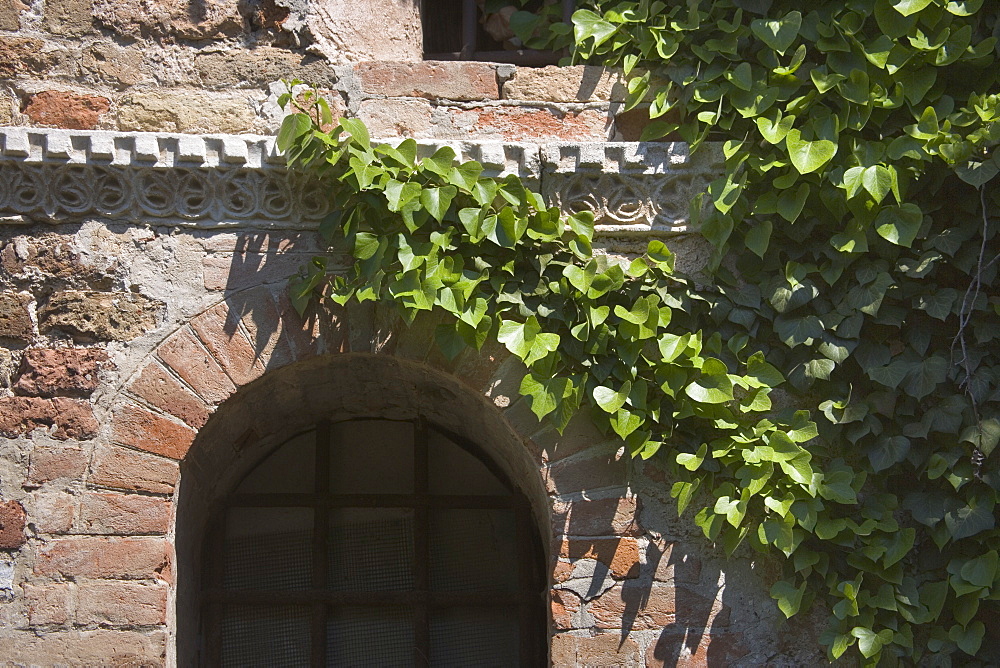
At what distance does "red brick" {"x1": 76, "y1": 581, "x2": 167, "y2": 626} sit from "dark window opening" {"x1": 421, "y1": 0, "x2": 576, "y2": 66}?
1893mm

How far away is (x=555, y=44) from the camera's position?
9.81 ft

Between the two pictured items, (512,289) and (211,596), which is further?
(211,596)

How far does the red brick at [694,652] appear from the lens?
253cm

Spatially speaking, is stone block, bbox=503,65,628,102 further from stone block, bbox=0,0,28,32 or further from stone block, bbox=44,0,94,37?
stone block, bbox=0,0,28,32

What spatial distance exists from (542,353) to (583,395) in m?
0.18

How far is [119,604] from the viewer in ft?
8.11

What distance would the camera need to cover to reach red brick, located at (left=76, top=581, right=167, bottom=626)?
8.08 feet

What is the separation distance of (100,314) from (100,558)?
2.15 ft

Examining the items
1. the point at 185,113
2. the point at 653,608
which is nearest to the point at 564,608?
the point at 653,608

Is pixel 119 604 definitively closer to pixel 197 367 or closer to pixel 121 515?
pixel 121 515

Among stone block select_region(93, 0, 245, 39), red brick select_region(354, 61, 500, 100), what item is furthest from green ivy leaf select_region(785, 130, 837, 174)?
stone block select_region(93, 0, 245, 39)

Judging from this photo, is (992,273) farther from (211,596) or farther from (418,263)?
(211,596)

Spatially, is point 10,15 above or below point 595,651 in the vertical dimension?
above

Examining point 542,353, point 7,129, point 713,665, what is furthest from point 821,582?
point 7,129
